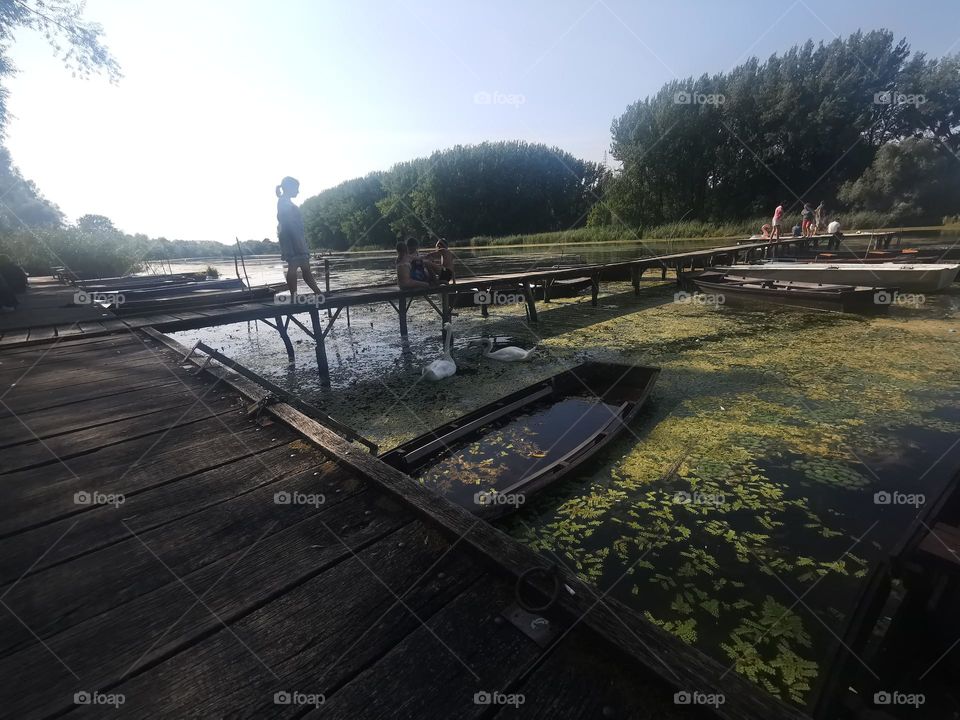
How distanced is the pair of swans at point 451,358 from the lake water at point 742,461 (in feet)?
0.68

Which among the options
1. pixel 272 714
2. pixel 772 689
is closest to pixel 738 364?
pixel 772 689

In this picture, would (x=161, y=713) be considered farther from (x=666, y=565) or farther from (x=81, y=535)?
(x=666, y=565)

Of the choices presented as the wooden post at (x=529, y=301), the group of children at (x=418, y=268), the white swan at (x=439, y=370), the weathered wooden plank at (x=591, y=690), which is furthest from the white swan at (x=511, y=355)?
the weathered wooden plank at (x=591, y=690)

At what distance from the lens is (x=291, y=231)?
7.71 meters

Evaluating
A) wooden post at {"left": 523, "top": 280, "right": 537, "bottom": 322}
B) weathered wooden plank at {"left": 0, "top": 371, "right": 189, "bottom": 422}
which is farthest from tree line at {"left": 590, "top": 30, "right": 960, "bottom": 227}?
weathered wooden plank at {"left": 0, "top": 371, "right": 189, "bottom": 422}

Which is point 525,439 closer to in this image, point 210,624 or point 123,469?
point 123,469

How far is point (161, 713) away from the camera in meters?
1.17

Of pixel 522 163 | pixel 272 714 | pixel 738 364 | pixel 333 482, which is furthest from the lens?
pixel 522 163

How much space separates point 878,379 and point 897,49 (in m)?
56.5

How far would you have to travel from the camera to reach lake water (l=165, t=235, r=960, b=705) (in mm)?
2957

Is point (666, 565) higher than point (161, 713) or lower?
lower

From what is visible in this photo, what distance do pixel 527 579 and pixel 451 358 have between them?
753 cm

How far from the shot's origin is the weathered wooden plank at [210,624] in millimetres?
1228

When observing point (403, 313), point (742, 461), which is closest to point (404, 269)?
point (403, 313)
